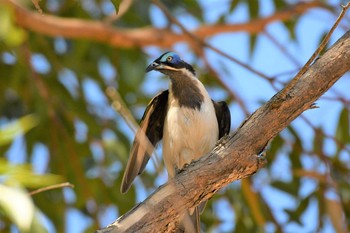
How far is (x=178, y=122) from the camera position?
430 cm

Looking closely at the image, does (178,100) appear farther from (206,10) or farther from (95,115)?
(206,10)

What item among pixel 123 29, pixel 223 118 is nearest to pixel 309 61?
pixel 223 118

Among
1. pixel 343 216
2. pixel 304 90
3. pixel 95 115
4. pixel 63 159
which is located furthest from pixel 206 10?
pixel 304 90

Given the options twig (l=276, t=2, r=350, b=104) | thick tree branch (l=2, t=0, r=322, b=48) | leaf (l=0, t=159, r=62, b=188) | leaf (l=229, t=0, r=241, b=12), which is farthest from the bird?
leaf (l=229, t=0, r=241, b=12)

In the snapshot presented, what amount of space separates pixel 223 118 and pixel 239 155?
5.05 ft

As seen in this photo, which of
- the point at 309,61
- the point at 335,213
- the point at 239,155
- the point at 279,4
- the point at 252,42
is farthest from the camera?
the point at 252,42

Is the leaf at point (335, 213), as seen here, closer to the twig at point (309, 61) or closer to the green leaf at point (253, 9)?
the green leaf at point (253, 9)

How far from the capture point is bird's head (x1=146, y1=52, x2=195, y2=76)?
14.5ft

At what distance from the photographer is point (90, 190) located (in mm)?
5586

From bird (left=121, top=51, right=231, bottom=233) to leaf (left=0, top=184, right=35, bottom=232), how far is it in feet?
2.80

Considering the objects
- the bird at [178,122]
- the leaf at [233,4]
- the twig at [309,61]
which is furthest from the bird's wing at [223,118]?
the leaf at [233,4]

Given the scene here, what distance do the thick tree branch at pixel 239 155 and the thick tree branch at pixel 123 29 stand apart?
8.24ft

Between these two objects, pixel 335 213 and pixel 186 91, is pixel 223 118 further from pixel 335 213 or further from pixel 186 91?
pixel 335 213

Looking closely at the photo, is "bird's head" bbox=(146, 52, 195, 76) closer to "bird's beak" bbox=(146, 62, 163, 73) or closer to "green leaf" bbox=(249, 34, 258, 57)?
"bird's beak" bbox=(146, 62, 163, 73)
